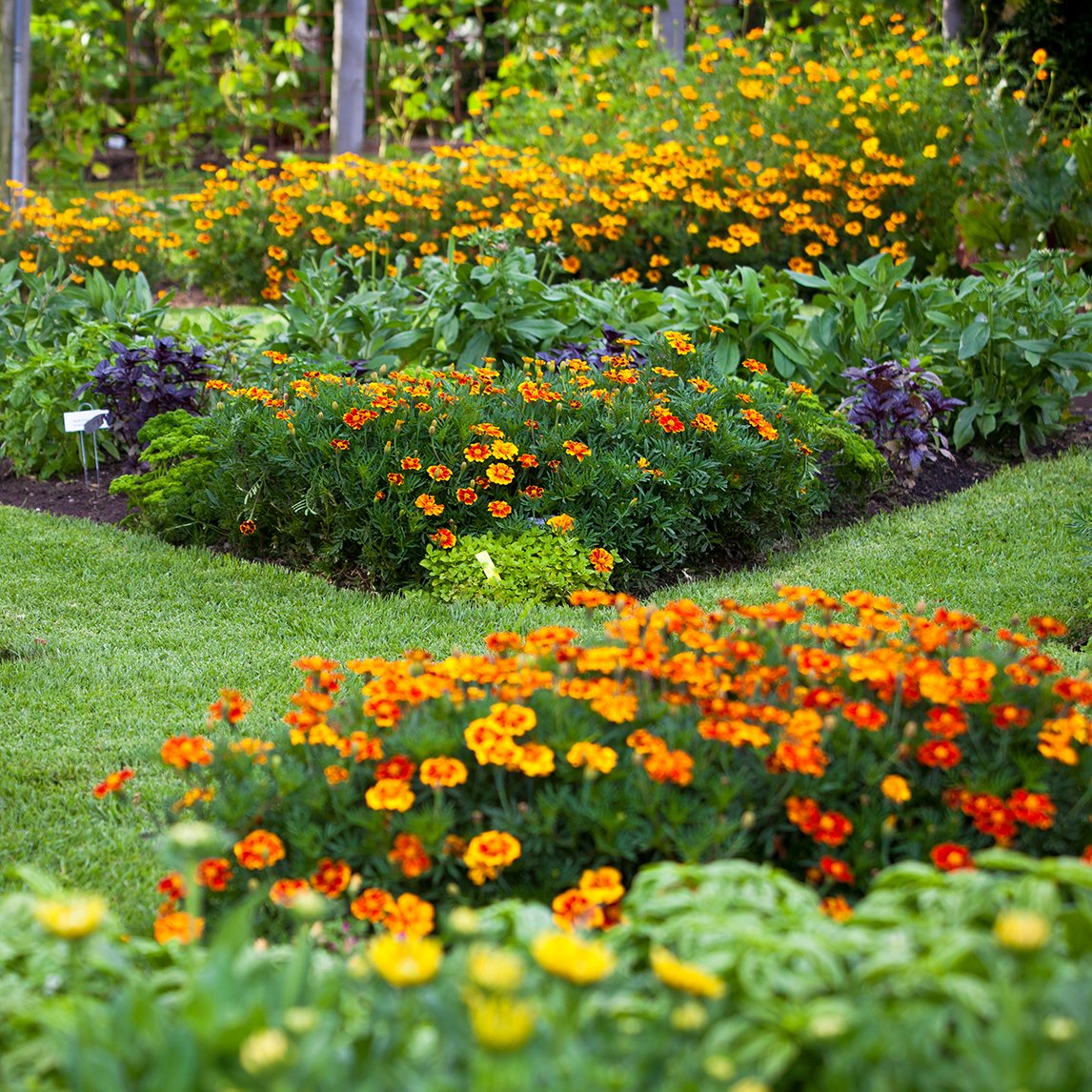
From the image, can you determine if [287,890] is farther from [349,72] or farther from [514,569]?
[349,72]

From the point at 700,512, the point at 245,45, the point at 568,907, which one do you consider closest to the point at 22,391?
the point at 700,512

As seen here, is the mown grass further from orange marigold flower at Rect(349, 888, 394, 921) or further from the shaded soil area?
orange marigold flower at Rect(349, 888, 394, 921)

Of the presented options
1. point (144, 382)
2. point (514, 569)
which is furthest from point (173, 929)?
point (144, 382)

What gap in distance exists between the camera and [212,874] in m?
2.11

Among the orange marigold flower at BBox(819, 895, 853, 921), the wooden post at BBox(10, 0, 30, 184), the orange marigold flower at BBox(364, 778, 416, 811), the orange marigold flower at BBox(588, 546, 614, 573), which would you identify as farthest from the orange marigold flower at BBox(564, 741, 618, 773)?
the wooden post at BBox(10, 0, 30, 184)

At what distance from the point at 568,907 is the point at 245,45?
39.8 feet

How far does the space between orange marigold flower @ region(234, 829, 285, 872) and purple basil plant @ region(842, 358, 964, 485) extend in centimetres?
367

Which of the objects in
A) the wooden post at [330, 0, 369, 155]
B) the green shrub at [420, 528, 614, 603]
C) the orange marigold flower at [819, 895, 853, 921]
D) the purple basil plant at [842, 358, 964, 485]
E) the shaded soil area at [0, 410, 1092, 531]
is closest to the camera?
the orange marigold flower at [819, 895, 853, 921]

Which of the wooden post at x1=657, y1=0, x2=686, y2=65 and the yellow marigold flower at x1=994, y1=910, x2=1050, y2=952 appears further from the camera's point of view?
the wooden post at x1=657, y1=0, x2=686, y2=65

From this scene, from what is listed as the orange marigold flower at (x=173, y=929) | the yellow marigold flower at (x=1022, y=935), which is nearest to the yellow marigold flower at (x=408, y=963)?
the yellow marigold flower at (x=1022, y=935)

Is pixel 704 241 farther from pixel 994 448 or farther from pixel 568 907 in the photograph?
pixel 568 907

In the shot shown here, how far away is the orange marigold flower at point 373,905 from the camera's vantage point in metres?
2.04

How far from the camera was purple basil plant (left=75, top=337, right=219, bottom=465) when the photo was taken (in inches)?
203

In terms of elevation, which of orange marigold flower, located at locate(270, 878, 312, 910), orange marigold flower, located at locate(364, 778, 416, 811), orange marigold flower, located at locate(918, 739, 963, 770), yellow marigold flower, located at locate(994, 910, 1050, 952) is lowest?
orange marigold flower, located at locate(270, 878, 312, 910)
